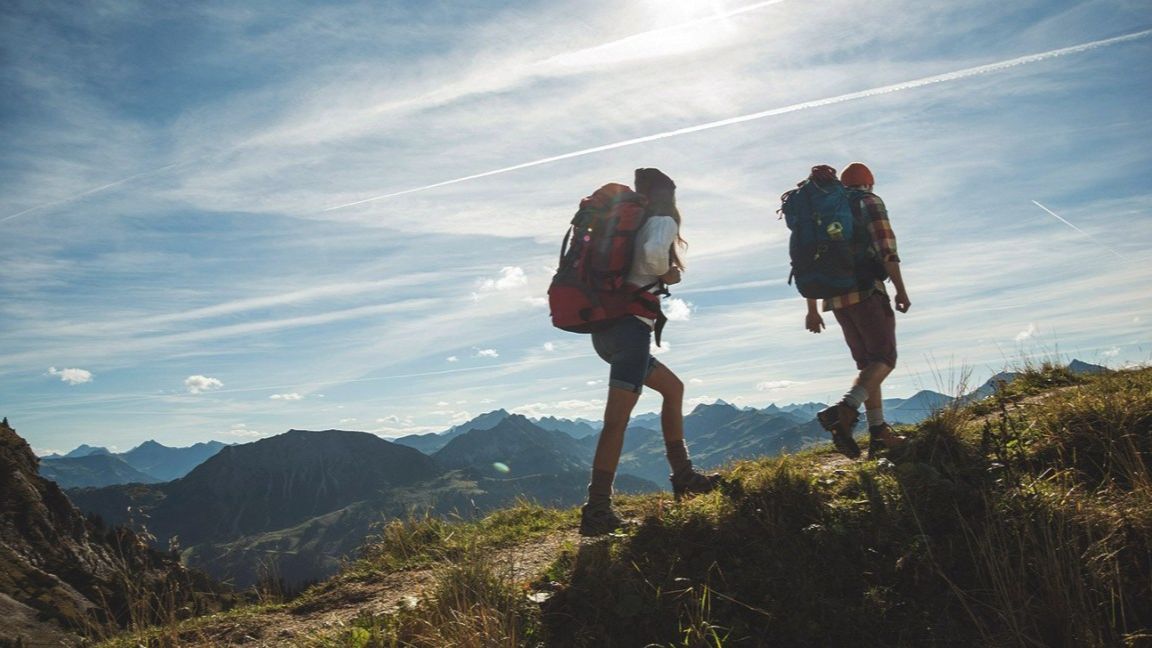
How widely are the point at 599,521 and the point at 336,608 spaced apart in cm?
231

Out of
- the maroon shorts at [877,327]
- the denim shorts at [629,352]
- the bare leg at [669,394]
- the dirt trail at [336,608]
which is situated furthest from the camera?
the maroon shorts at [877,327]

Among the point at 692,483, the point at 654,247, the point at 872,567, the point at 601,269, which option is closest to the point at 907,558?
the point at 872,567

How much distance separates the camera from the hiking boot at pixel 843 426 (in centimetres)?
621

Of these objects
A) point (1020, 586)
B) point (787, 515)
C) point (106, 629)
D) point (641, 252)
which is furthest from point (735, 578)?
point (106, 629)

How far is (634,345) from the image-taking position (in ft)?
17.7

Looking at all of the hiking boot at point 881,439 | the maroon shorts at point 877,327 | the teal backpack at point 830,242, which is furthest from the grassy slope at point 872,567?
the teal backpack at point 830,242

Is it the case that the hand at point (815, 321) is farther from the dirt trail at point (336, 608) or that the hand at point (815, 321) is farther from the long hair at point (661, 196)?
the dirt trail at point (336, 608)

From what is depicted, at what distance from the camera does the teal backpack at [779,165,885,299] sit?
636 cm

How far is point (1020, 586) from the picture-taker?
340 centimetres

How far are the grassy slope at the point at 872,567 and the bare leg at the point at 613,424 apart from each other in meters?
0.63

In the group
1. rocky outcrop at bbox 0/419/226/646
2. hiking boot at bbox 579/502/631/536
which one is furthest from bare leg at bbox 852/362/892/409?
rocky outcrop at bbox 0/419/226/646

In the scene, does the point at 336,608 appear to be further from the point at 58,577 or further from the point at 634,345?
the point at 58,577

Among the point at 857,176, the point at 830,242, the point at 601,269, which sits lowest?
the point at 601,269

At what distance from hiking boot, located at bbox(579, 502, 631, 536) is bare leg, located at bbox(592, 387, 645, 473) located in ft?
1.13
